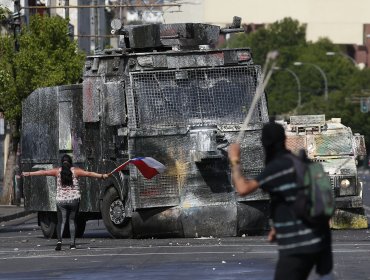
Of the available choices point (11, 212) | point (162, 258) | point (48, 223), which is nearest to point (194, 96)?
point (48, 223)

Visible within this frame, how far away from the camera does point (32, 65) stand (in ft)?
149

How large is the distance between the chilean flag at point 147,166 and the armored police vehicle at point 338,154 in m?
5.30

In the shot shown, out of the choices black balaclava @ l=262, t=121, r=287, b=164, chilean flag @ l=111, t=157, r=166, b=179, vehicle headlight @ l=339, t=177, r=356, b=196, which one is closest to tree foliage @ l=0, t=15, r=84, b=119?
vehicle headlight @ l=339, t=177, r=356, b=196

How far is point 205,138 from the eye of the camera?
25422 mm

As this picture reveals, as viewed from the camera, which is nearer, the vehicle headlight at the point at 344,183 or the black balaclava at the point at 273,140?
the black balaclava at the point at 273,140

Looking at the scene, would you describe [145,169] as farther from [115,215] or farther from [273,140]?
[273,140]

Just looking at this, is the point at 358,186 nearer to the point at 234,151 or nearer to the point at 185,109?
the point at 185,109

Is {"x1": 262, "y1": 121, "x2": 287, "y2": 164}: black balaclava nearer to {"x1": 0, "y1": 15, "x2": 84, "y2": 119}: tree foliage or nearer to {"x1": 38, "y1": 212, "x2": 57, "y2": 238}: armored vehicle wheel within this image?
{"x1": 38, "y1": 212, "x2": 57, "y2": 238}: armored vehicle wheel

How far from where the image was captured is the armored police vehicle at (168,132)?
25594mm

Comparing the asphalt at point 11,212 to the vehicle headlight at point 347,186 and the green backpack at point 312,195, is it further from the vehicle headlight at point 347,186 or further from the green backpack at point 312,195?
the green backpack at point 312,195

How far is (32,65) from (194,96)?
19923mm

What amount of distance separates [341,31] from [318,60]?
104 ft

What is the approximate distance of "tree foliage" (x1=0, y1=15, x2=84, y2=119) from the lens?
4506 centimetres

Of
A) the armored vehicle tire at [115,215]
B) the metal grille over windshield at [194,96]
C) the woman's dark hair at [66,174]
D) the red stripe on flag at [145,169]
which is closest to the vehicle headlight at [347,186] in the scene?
the metal grille over windshield at [194,96]
